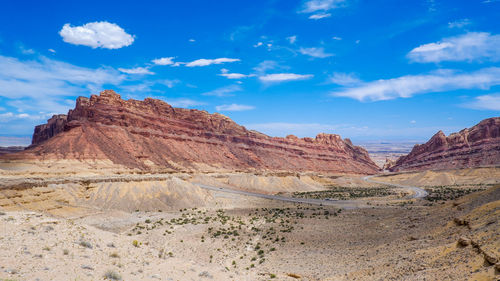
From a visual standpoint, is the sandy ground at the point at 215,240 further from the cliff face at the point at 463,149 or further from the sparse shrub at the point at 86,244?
the cliff face at the point at 463,149

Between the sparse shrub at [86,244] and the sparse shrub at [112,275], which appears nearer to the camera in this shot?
the sparse shrub at [112,275]

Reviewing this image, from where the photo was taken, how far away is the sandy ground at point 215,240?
1168 centimetres

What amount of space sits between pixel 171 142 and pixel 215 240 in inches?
3501

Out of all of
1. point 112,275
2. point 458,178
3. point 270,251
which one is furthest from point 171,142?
point 112,275

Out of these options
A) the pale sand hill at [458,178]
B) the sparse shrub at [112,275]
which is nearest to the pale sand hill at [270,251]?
the sparse shrub at [112,275]

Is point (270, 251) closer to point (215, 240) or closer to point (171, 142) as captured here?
point (215, 240)

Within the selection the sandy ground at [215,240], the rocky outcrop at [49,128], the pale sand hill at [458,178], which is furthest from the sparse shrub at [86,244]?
the rocky outcrop at [49,128]

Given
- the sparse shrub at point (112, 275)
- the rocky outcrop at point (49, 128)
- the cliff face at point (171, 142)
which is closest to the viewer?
the sparse shrub at point (112, 275)

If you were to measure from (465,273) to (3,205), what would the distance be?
116 feet

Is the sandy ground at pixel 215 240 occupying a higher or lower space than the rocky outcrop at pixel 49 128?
lower

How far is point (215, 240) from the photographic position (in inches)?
1021

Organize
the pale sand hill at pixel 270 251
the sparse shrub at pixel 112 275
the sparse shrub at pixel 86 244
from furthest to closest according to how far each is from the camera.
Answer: the sparse shrub at pixel 86 244, the pale sand hill at pixel 270 251, the sparse shrub at pixel 112 275

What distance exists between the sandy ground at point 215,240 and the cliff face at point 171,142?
145ft

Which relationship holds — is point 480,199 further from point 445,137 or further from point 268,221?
point 445,137
